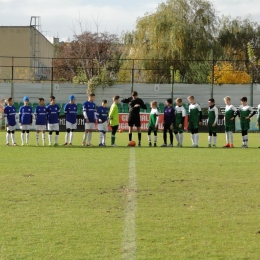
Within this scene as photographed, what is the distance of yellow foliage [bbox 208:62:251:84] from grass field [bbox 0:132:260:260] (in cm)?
3281

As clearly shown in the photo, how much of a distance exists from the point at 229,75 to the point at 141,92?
9.11m

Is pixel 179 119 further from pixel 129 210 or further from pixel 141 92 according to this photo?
pixel 141 92

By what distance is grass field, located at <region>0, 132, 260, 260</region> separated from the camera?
21.9 feet

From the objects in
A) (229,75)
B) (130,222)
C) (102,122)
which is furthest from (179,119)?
(229,75)

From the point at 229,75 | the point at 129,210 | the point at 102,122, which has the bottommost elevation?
the point at 129,210

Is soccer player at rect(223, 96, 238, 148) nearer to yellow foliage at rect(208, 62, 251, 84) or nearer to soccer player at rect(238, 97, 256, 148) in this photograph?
soccer player at rect(238, 97, 256, 148)

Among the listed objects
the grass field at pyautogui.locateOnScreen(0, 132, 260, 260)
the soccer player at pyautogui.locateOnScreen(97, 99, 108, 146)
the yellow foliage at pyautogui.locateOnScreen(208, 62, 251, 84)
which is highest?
the yellow foliage at pyautogui.locateOnScreen(208, 62, 251, 84)

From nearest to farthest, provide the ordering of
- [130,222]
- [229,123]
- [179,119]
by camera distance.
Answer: [130,222] → [229,123] → [179,119]

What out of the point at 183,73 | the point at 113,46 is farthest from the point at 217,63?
the point at 113,46

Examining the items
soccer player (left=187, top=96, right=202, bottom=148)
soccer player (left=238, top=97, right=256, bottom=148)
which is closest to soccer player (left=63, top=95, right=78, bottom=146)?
soccer player (left=187, top=96, right=202, bottom=148)

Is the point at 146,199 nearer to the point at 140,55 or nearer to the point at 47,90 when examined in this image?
the point at 47,90

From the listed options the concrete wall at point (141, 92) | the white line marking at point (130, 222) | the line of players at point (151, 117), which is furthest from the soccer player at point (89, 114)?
the concrete wall at point (141, 92)

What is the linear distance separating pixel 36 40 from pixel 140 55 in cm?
2194

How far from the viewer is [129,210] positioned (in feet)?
29.5
